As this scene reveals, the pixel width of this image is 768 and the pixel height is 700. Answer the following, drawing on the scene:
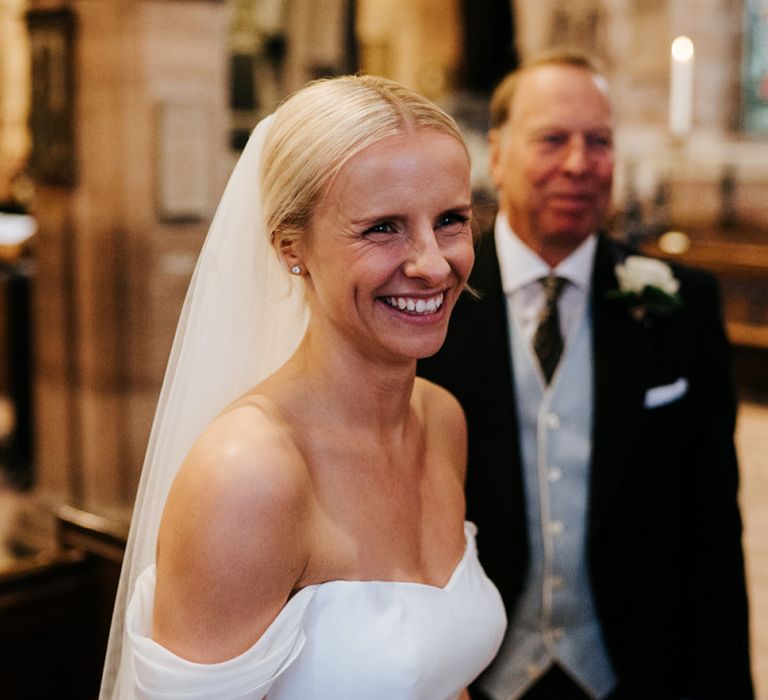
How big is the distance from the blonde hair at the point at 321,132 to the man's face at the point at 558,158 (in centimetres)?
103

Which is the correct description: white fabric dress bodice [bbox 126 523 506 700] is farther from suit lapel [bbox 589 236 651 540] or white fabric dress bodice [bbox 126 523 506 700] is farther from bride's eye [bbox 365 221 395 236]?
suit lapel [bbox 589 236 651 540]

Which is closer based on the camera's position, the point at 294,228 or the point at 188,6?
the point at 294,228

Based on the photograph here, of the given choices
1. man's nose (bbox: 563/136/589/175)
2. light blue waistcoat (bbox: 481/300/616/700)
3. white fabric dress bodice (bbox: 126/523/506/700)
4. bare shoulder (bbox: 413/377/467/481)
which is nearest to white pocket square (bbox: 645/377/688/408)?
light blue waistcoat (bbox: 481/300/616/700)

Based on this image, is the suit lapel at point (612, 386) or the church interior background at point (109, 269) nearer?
the suit lapel at point (612, 386)

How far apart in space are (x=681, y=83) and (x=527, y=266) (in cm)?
900

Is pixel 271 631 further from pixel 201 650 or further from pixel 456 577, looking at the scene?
pixel 456 577

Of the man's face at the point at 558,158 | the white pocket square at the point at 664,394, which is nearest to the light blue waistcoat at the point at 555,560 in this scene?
the white pocket square at the point at 664,394

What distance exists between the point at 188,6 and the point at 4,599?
2.70 metres

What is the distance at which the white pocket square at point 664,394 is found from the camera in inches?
96.0

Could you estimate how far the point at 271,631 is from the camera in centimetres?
137

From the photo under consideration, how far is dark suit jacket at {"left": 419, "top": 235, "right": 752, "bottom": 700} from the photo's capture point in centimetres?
236

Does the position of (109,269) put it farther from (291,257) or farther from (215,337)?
(291,257)

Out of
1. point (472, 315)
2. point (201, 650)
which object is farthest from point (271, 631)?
point (472, 315)

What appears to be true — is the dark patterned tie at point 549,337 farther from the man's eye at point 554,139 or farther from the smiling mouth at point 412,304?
the smiling mouth at point 412,304
